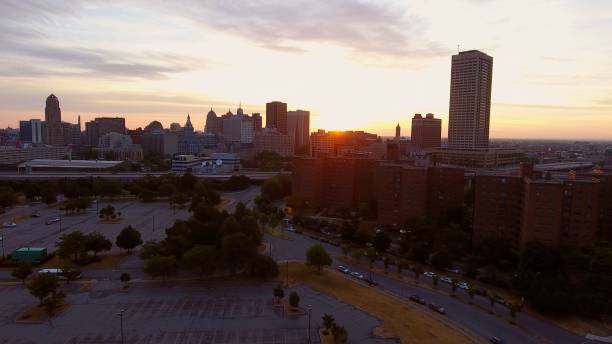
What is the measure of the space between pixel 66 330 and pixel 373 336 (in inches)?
464

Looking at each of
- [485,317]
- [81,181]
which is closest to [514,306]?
[485,317]

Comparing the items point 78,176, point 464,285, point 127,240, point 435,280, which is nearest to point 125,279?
point 127,240

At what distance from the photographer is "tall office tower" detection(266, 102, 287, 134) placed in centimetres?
13612

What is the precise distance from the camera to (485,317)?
61.1 feet

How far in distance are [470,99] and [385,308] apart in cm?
6031

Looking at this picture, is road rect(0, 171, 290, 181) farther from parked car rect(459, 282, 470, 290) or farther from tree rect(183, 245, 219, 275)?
parked car rect(459, 282, 470, 290)

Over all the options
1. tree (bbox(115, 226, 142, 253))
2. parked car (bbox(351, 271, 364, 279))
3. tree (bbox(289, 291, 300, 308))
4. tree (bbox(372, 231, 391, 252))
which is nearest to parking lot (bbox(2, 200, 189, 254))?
tree (bbox(115, 226, 142, 253))

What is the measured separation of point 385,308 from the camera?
19016 millimetres

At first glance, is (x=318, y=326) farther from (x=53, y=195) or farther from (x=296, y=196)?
(x=53, y=195)

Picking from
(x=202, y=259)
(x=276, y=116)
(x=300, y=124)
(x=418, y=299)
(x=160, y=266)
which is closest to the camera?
(x=418, y=299)

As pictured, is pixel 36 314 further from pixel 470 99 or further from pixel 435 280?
pixel 470 99

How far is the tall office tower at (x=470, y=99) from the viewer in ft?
229

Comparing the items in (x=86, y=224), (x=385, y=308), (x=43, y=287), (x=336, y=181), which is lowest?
(x=385, y=308)

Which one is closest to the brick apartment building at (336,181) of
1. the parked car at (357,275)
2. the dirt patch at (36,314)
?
the parked car at (357,275)
